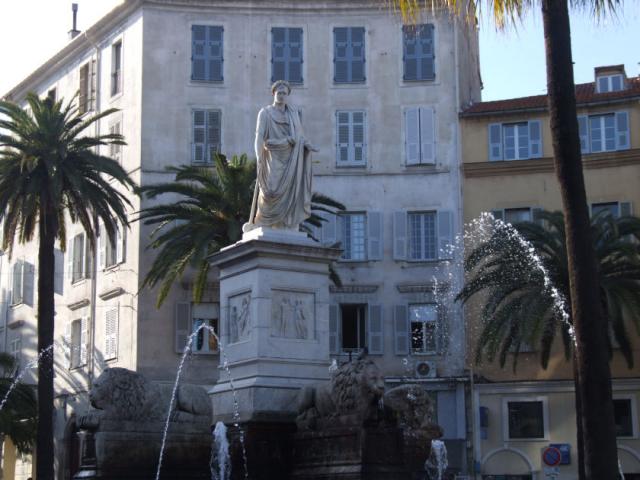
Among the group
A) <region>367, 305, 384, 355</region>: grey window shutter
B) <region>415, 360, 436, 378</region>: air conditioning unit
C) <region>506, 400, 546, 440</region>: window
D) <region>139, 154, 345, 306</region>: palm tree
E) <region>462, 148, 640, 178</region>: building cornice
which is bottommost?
<region>506, 400, 546, 440</region>: window

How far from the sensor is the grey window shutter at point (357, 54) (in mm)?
50188

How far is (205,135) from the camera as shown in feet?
162

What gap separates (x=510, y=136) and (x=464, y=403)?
10.5 meters

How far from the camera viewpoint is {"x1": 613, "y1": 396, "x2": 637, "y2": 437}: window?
45344 millimetres

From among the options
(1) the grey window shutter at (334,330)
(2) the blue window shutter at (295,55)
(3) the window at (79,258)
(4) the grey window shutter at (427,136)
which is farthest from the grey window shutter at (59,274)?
(4) the grey window shutter at (427,136)

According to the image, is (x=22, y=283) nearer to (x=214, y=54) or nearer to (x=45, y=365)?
(x=214, y=54)

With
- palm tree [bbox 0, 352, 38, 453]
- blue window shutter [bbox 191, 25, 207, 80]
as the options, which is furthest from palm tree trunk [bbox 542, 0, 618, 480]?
blue window shutter [bbox 191, 25, 207, 80]

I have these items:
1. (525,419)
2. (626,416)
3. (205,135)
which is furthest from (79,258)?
(626,416)

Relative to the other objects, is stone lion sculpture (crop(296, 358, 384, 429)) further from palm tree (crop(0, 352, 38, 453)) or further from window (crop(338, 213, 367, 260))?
window (crop(338, 213, 367, 260))

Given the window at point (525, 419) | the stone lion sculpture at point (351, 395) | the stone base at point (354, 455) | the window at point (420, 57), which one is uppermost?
the window at point (420, 57)

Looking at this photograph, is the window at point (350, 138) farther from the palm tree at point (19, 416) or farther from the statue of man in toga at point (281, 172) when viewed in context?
the statue of man in toga at point (281, 172)

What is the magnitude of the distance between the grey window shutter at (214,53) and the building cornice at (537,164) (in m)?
10.5

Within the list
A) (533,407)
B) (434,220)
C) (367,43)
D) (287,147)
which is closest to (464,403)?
(533,407)

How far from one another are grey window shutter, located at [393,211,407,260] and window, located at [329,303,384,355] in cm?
215
